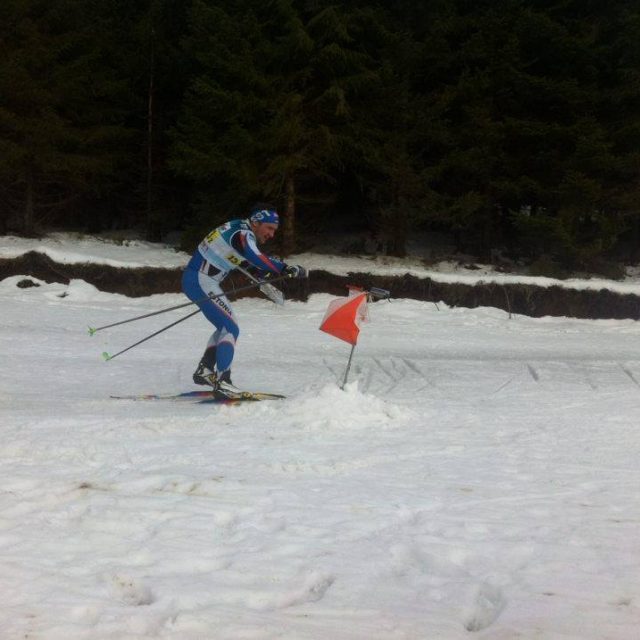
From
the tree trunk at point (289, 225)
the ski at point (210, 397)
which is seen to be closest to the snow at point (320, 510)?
the ski at point (210, 397)

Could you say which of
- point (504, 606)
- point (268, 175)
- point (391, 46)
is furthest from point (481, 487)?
point (391, 46)

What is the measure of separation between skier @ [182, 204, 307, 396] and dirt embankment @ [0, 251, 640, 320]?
8.45 meters

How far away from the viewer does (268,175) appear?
1908 cm

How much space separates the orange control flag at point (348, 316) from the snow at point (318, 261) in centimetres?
954

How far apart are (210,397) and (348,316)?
1650 mm

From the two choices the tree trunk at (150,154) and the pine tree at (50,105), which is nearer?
the pine tree at (50,105)

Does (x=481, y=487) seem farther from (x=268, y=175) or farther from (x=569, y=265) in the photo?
(x=569, y=265)

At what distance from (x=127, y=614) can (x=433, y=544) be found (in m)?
1.50

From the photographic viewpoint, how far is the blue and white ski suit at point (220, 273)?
7.62 meters

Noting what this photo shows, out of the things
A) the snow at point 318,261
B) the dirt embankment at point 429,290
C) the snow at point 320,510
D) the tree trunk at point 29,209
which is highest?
the tree trunk at point 29,209

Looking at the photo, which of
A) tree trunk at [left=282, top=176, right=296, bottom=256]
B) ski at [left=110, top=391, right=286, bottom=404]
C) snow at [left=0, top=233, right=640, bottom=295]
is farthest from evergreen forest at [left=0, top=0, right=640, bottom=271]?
ski at [left=110, top=391, right=286, bottom=404]

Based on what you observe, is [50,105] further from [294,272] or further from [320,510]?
[320,510]

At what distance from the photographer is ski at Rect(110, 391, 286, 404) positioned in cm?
739

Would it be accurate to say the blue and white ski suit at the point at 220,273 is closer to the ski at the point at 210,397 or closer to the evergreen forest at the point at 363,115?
the ski at the point at 210,397
